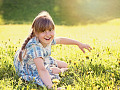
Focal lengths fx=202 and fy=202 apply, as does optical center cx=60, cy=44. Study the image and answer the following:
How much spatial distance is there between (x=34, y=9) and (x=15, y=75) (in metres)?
7.51

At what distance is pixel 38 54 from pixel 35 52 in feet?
0.17

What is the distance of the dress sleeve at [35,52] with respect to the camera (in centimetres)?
254

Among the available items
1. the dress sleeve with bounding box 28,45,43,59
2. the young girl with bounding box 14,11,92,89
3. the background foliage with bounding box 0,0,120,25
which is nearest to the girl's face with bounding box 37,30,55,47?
the young girl with bounding box 14,11,92,89

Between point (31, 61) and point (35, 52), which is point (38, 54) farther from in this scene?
point (31, 61)

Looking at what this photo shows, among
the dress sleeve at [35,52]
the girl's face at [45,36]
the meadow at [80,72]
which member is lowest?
the meadow at [80,72]

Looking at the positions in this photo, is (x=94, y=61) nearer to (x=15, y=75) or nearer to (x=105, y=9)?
(x=15, y=75)

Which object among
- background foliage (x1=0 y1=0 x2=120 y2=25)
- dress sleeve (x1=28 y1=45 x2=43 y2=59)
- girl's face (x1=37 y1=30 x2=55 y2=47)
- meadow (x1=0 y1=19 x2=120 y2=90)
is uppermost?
background foliage (x1=0 y1=0 x2=120 y2=25)

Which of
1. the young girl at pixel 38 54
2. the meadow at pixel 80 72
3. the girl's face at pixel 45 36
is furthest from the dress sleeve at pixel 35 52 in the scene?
the meadow at pixel 80 72

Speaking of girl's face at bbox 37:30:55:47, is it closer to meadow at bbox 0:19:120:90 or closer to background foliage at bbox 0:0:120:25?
meadow at bbox 0:19:120:90

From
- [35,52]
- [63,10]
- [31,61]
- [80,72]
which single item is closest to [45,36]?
[35,52]

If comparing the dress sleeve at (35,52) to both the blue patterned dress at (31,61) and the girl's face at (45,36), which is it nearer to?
the blue patterned dress at (31,61)

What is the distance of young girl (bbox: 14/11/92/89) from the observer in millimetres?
2514

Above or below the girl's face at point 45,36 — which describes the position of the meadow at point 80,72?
below

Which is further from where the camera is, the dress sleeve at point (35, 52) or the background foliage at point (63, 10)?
the background foliage at point (63, 10)
